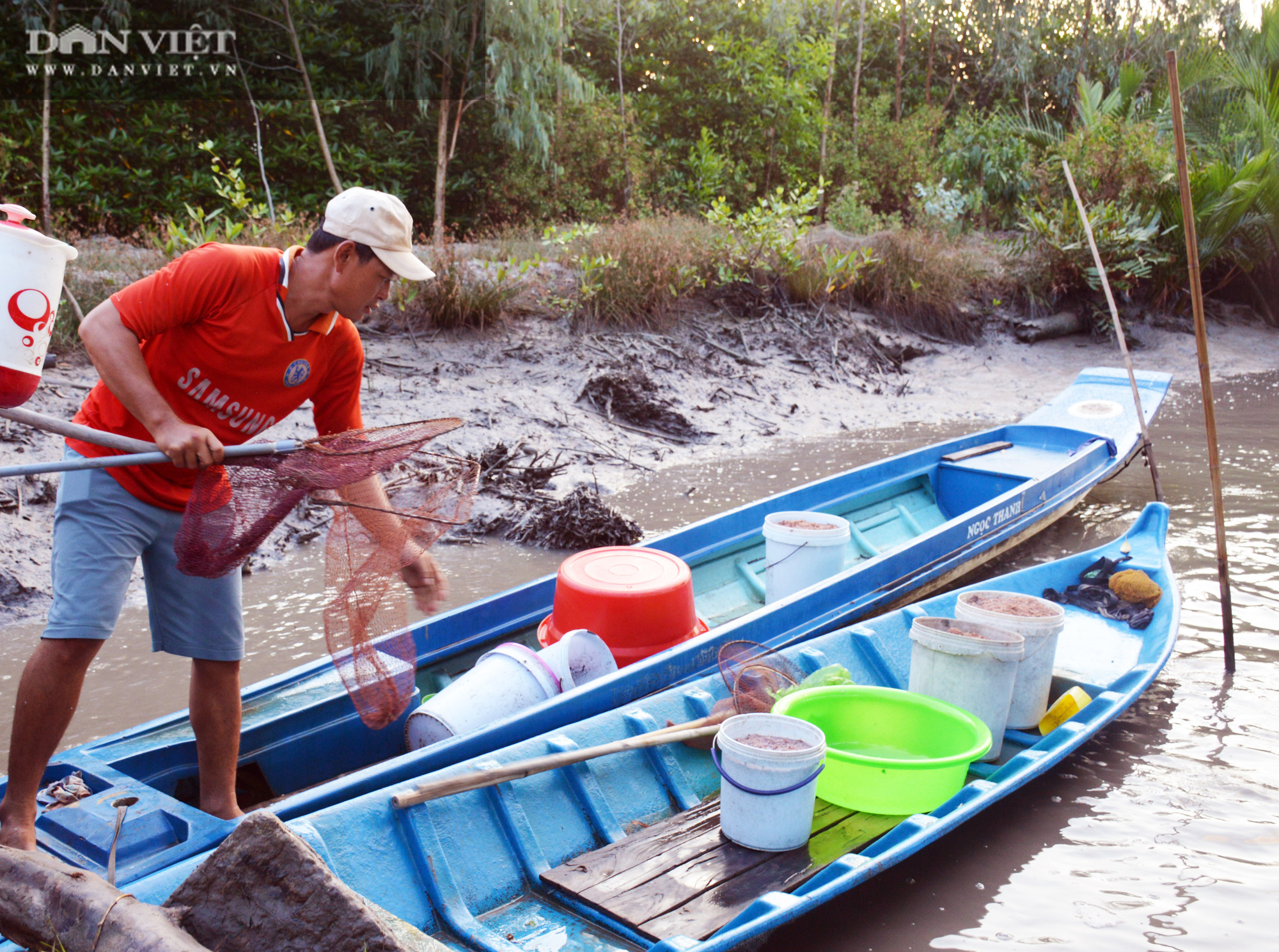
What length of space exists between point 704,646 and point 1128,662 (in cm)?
217

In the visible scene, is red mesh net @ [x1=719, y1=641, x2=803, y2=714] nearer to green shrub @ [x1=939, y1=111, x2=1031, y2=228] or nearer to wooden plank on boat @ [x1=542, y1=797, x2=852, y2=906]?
wooden plank on boat @ [x1=542, y1=797, x2=852, y2=906]

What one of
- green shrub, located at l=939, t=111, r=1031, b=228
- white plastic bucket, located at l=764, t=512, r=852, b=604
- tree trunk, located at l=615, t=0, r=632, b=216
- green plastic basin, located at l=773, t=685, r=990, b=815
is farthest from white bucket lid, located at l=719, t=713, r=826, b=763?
green shrub, located at l=939, t=111, r=1031, b=228

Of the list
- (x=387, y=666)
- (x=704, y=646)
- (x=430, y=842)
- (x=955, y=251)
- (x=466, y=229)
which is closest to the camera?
(x=430, y=842)

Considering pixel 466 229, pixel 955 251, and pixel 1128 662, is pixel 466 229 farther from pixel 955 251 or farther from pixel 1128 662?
pixel 1128 662

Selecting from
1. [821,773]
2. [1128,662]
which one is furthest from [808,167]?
[821,773]

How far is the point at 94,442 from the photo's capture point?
2461mm

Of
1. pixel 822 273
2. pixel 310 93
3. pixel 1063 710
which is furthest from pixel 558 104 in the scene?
pixel 1063 710

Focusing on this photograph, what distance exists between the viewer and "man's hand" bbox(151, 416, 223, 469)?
8.09 ft

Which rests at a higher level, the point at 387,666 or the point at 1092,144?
the point at 1092,144

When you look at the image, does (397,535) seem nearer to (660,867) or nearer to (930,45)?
(660,867)

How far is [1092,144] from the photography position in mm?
13953

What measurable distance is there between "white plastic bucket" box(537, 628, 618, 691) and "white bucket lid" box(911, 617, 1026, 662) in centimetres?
126

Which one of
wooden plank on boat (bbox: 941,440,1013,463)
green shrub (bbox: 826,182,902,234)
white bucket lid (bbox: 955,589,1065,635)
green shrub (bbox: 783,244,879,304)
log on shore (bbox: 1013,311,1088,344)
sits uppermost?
green shrub (bbox: 826,182,902,234)

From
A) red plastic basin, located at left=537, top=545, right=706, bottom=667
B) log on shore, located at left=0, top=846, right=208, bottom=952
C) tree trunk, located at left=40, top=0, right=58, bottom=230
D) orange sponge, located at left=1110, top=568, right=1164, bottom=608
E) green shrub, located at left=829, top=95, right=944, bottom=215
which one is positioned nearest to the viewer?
log on shore, located at left=0, top=846, right=208, bottom=952
